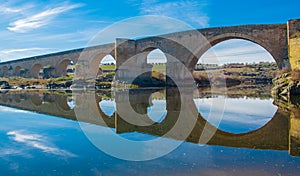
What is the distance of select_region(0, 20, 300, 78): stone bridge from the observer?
733 inches

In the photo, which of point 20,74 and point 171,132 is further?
point 20,74

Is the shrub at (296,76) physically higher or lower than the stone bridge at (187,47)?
lower

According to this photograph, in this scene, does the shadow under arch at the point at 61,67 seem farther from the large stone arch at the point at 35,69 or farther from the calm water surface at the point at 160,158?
the calm water surface at the point at 160,158

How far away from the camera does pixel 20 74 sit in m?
47.7

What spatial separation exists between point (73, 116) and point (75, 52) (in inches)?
1164

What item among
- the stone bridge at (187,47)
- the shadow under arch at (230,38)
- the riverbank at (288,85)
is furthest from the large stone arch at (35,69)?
the riverbank at (288,85)

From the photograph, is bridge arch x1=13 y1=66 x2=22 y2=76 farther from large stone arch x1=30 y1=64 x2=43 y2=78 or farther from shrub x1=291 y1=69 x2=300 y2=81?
shrub x1=291 y1=69 x2=300 y2=81

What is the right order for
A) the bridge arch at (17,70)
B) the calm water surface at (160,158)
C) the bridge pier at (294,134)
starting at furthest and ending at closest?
the bridge arch at (17,70), the bridge pier at (294,134), the calm water surface at (160,158)

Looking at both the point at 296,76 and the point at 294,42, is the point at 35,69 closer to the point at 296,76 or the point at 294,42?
the point at 294,42

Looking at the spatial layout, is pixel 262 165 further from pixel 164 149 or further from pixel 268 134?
pixel 268 134

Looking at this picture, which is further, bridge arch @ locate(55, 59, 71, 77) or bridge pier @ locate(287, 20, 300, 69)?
bridge arch @ locate(55, 59, 71, 77)

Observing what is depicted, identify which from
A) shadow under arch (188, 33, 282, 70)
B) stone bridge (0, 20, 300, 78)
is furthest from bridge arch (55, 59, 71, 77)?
shadow under arch (188, 33, 282, 70)

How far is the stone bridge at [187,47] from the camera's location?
1862 centimetres

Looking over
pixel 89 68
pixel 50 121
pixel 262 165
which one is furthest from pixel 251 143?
pixel 89 68
